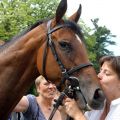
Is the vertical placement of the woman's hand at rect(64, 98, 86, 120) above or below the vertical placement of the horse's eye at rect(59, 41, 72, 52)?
below

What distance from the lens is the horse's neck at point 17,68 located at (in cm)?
389

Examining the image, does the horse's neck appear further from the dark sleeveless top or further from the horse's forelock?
the dark sleeveless top

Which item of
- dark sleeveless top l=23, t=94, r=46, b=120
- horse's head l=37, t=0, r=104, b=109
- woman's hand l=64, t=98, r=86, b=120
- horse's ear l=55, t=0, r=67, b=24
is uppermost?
horse's ear l=55, t=0, r=67, b=24

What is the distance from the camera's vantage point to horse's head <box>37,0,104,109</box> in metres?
3.68

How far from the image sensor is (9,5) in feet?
102

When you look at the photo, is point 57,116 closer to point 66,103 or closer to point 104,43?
point 66,103

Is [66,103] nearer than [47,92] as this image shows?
Yes

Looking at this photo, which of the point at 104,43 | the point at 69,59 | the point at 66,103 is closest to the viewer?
the point at 66,103

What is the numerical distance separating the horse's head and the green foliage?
68.7ft

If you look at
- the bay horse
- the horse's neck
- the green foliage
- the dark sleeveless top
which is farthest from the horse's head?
the green foliage

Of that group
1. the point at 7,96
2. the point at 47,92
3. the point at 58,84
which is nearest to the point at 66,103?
the point at 58,84

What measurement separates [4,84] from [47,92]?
1122mm

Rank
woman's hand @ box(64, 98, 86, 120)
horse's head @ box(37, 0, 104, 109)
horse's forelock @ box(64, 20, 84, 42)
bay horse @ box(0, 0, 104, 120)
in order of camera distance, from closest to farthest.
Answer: woman's hand @ box(64, 98, 86, 120) < horse's head @ box(37, 0, 104, 109) < bay horse @ box(0, 0, 104, 120) < horse's forelock @ box(64, 20, 84, 42)

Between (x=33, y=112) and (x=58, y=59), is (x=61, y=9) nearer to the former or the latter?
(x=58, y=59)
